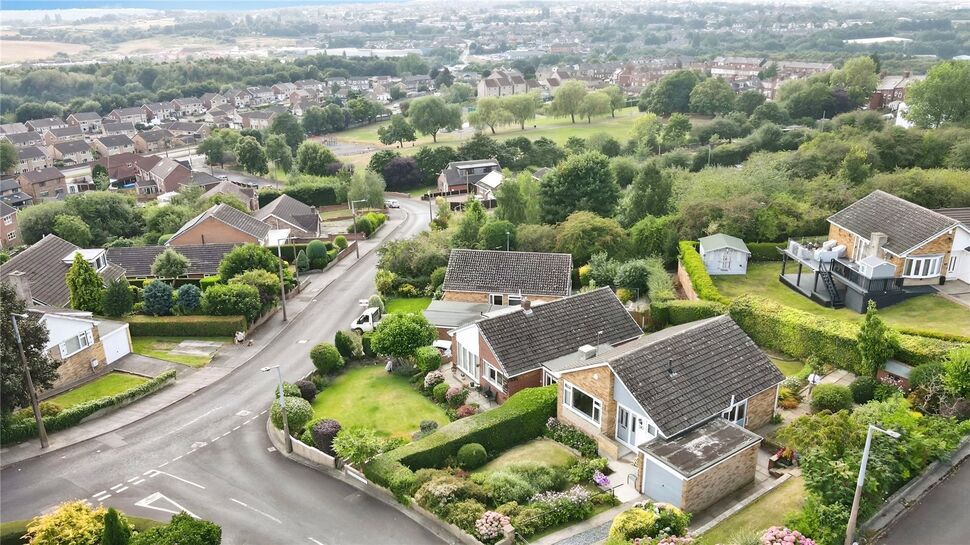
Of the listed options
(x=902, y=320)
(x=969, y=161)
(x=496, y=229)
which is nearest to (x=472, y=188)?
(x=496, y=229)

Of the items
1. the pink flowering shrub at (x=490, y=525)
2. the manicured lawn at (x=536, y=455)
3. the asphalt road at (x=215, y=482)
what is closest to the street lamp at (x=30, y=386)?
the asphalt road at (x=215, y=482)

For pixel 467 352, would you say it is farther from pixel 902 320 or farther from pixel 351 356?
pixel 902 320

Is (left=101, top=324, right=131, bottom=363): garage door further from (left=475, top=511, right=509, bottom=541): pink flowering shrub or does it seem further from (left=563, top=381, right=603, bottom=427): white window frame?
(left=475, top=511, right=509, bottom=541): pink flowering shrub

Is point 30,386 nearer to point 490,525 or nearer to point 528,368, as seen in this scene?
point 490,525

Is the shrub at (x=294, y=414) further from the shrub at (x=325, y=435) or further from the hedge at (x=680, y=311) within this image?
the hedge at (x=680, y=311)

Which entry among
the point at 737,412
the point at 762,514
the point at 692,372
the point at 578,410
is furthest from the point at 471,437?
the point at 762,514
